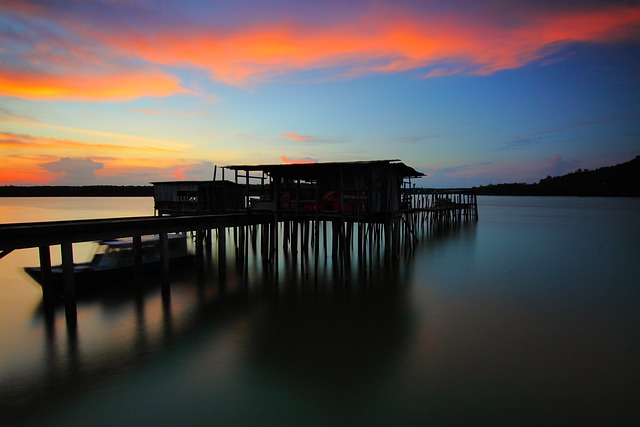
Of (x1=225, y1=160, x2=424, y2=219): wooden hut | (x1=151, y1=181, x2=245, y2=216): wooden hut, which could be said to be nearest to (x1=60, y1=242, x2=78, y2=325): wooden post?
(x1=225, y1=160, x2=424, y2=219): wooden hut

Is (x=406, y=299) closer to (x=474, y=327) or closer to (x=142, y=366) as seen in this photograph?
(x=474, y=327)

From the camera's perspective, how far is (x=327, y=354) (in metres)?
9.32

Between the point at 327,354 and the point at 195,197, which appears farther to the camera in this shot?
the point at 195,197

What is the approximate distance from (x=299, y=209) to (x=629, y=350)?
12.5m

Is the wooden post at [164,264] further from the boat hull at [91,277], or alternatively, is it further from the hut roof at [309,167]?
the hut roof at [309,167]

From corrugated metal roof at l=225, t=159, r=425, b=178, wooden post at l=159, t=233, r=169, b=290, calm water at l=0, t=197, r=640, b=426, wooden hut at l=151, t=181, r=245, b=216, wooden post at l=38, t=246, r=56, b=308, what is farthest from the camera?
wooden hut at l=151, t=181, r=245, b=216

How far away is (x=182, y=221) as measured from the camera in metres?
14.0

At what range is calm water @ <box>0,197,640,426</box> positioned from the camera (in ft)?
23.2

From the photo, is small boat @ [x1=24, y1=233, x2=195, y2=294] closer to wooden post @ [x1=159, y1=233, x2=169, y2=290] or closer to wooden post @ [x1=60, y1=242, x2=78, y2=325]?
wooden post @ [x1=60, y1=242, x2=78, y2=325]

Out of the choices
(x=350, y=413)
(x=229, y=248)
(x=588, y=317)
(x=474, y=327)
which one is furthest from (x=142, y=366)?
(x=229, y=248)

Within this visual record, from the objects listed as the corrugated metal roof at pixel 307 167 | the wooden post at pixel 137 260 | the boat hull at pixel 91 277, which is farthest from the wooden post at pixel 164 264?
the corrugated metal roof at pixel 307 167

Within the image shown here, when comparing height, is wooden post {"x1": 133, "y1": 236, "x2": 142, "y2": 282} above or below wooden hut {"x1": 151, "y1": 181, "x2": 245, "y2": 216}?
below

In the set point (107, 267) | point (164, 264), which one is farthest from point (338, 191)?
point (107, 267)

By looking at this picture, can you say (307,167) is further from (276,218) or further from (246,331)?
(246,331)
